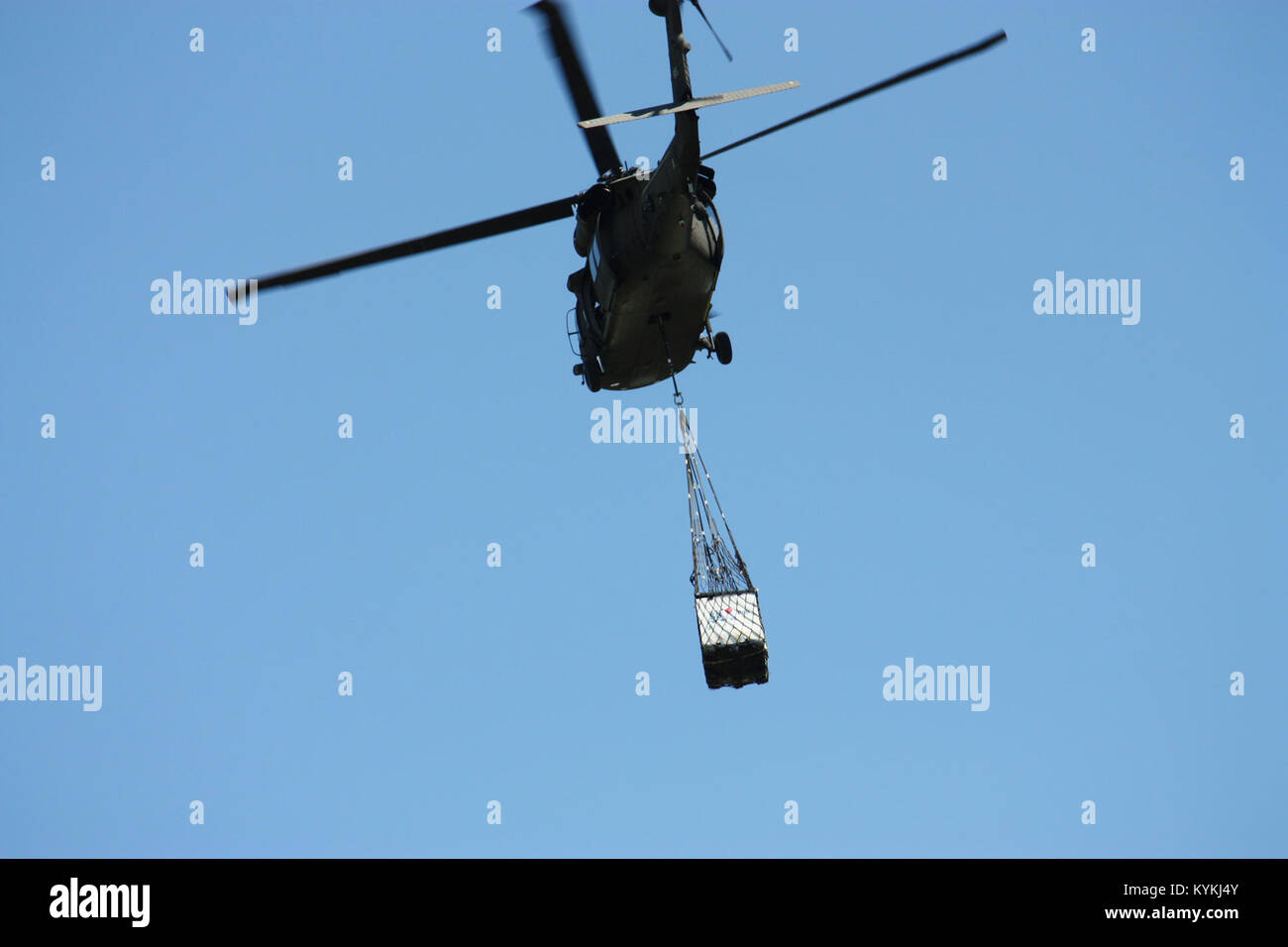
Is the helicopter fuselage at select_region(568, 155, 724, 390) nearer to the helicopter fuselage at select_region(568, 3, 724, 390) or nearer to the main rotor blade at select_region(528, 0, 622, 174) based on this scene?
the helicopter fuselage at select_region(568, 3, 724, 390)

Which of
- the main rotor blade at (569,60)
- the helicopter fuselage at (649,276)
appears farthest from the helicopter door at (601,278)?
the main rotor blade at (569,60)

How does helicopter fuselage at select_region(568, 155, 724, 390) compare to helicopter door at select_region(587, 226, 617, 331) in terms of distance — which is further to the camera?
helicopter door at select_region(587, 226, 617, 331)

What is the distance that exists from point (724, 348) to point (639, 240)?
269 cm

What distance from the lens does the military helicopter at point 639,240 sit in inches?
770

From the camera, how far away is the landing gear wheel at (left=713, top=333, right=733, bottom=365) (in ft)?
74.0

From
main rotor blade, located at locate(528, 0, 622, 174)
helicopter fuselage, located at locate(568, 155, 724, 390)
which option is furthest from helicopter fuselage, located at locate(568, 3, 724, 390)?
main rotor blade, located at locate(528, 0, 622, 174)

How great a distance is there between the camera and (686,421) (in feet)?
72.5

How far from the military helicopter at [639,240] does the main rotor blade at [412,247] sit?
0.02 m

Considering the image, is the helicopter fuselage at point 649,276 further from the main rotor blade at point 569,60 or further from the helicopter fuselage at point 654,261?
the main rotor blade at point 569,60

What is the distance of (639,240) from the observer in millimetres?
20656

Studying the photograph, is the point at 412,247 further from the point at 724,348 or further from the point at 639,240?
the point at 724,348

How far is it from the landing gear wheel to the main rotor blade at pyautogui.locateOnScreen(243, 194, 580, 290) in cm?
348
